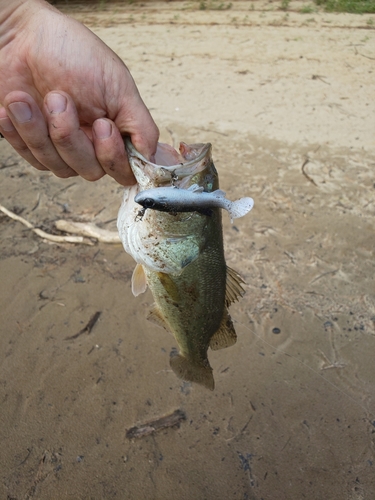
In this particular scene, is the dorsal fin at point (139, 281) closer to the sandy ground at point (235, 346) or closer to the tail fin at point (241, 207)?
the tail fin at point (241, 207)

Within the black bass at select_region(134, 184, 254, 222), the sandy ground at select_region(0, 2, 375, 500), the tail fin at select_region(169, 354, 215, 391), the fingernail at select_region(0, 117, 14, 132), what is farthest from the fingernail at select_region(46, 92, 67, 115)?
the sandy ground at select_region(0, 2, 375, 500)

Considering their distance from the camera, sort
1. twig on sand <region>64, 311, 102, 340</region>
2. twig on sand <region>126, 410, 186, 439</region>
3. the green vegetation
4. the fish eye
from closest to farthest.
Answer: the fish eye < twig on sand <region>126, 410, 186, 439</region> < twig on sand <region>64, 311, 102, 340</region> < the green vegetation

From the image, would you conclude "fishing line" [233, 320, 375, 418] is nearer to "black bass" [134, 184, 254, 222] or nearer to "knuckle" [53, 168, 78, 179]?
"knuckle" [53, 168, 78, 179]

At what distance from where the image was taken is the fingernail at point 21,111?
1.81m

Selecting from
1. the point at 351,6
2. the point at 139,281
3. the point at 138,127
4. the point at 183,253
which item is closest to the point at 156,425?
the point at 139,281

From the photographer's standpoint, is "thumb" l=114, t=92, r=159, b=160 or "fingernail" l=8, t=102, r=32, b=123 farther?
"thumb" l=114, t=92, r=159, b=160

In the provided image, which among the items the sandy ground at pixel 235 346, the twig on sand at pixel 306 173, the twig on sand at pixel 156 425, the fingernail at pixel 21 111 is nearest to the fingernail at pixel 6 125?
the fingernail at pixel 21 111

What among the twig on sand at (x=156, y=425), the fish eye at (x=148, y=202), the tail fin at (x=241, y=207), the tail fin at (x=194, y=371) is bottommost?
the twig on sand at (x=156, y=425)

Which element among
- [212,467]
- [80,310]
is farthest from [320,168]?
[212,467]

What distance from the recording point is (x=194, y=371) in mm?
2441

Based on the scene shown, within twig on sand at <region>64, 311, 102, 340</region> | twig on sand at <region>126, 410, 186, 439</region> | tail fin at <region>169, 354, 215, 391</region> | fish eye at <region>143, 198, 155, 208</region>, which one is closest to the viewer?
fish eye at <region>143, 198, 155, 208</region>

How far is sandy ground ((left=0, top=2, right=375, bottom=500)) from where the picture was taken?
291 cm

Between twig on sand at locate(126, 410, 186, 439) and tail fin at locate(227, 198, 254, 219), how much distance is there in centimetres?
214

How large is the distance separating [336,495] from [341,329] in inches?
50.7
